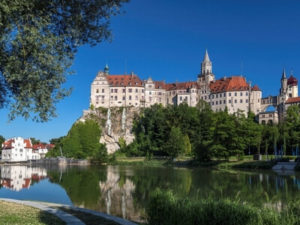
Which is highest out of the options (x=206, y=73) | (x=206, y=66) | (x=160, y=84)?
(x=206, y=66)

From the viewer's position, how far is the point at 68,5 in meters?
10.9

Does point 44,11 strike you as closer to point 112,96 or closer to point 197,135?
point 197,135

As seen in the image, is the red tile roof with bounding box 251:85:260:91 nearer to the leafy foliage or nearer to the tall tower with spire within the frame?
the tall tower with spire

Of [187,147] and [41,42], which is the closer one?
[41,42]

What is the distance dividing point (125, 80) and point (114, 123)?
16.1 m

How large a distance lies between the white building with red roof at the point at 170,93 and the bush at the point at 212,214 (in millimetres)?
87022

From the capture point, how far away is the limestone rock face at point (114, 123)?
90.8 metres

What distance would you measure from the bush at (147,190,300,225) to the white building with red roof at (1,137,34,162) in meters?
96.1

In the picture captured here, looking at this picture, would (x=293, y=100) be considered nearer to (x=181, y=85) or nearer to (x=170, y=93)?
(x=181, y=85)

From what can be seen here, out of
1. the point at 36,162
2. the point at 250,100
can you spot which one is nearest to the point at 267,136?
the point at 250,100

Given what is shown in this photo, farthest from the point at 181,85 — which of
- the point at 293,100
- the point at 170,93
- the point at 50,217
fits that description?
the point at 50,217

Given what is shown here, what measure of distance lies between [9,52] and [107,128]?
275ft

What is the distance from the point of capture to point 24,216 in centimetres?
1016

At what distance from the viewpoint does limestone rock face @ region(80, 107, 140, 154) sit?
90812mm
